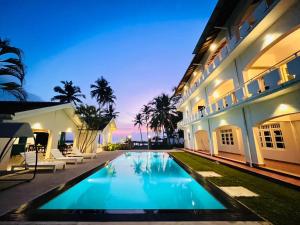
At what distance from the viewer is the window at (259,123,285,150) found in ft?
35.1

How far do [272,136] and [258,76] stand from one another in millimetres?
6257

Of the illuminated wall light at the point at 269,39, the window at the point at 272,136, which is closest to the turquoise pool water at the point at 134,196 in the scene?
the illuminated wall light at the point at 269,39

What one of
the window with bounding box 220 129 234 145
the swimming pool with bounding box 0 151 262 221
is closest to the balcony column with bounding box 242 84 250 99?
the swimming pool with bounding box 0 151 262 221

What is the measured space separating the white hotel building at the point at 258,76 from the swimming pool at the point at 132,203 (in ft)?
16.0

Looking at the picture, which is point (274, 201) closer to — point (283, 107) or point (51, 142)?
point (283, 107)

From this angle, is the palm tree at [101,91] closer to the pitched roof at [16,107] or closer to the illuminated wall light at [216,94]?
the pitched roof at [16,107]

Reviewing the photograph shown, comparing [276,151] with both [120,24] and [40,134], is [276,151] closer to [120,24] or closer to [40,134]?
[40,134]

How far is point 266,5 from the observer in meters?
7.09

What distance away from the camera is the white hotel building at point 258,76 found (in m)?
6.50

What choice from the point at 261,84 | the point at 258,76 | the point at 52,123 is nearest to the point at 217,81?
the point at 258,76

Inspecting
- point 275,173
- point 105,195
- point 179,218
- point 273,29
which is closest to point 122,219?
point 179,218

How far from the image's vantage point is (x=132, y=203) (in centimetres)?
499

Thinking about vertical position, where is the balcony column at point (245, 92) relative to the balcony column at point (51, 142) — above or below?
above

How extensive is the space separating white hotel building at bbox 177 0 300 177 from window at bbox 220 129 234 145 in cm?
105
